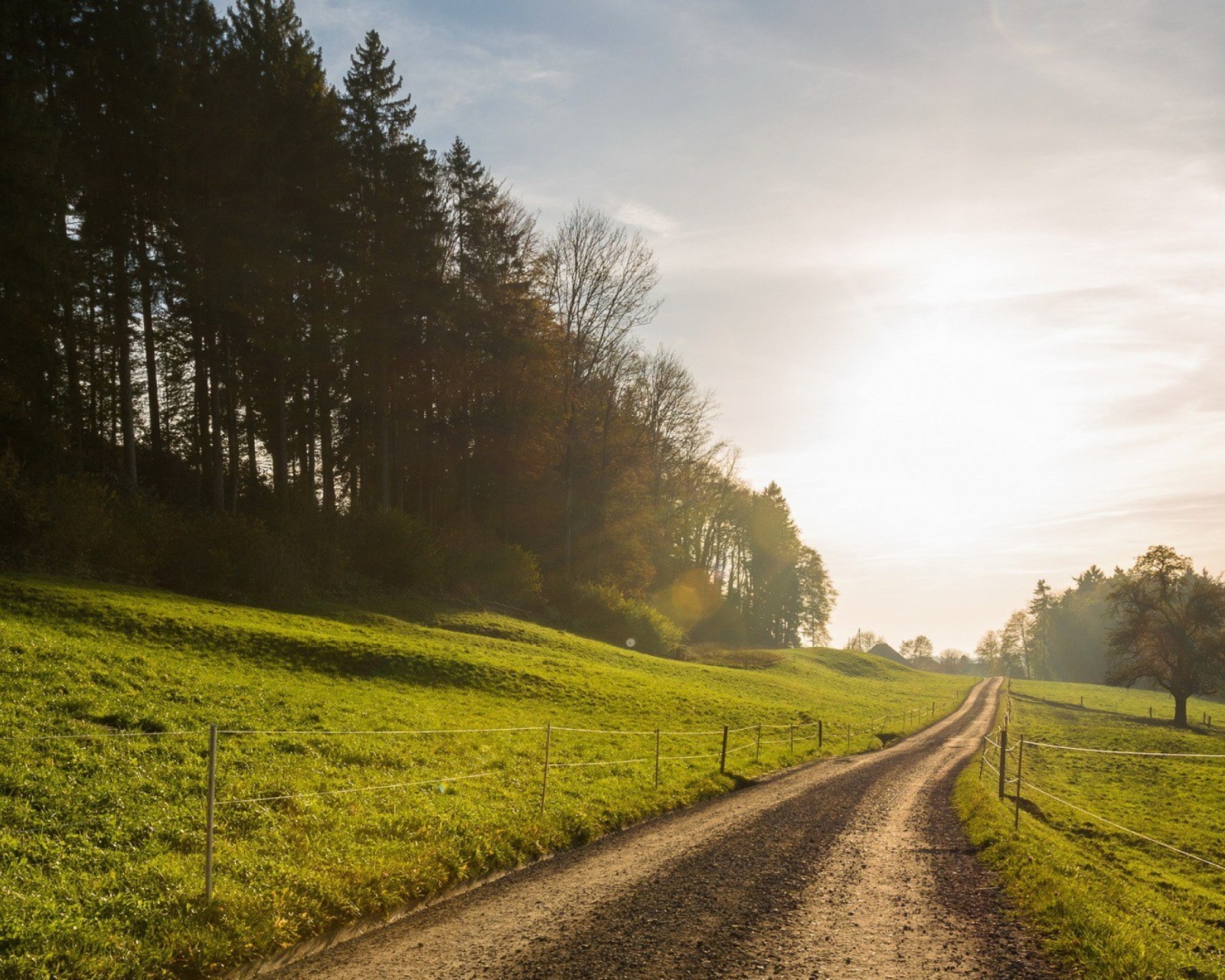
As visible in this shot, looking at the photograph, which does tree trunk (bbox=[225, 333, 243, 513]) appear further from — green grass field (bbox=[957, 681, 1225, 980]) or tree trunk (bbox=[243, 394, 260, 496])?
green grass field (bbox=[957, 681, 1225, 980])

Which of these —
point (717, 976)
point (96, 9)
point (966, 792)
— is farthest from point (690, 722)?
point (96, 9)

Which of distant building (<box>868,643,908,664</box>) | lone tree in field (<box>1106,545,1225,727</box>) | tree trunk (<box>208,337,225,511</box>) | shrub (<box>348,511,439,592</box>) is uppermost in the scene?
tree trunk (<box>208,337,225,511</box>)

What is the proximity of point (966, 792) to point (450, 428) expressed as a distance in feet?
120

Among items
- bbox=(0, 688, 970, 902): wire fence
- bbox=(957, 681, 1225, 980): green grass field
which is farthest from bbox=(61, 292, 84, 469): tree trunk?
bbox=(957, 681, 1225, 980): green grass field

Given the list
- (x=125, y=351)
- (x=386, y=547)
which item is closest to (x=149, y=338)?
(x=125, y=351)

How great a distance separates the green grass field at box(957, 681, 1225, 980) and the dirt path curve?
0.58 metres

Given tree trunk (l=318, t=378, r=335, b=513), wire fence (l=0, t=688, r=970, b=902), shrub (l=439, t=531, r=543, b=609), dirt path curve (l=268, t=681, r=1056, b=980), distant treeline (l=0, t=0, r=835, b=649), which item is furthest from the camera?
shrub (l=439, t=531, r=543, b=609)

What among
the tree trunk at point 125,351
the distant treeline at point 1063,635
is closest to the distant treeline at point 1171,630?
the tree trunk at point 125,351

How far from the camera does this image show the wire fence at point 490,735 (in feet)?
31.3

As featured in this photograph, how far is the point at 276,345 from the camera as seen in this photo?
3375 centimetres

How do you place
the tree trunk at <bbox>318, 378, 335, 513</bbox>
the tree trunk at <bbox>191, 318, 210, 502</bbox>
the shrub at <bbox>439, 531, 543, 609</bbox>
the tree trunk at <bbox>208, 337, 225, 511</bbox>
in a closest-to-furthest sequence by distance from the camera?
the tree trunk at <bbox>208, 337, 225, 511</bbox>, the tree trunk at <bbox>191, 318, 210, 502</bbox>, the tree trunk at <bbox>318, 378, 335, 513</bbox>, the shrub at <bbox>439, 531, 543, 609</bbox>

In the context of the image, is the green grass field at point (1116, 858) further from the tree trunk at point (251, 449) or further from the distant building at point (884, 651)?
the distant building at point (884, 651)

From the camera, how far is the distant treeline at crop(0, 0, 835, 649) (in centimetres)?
2712

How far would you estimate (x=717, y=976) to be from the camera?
22.6 feet
